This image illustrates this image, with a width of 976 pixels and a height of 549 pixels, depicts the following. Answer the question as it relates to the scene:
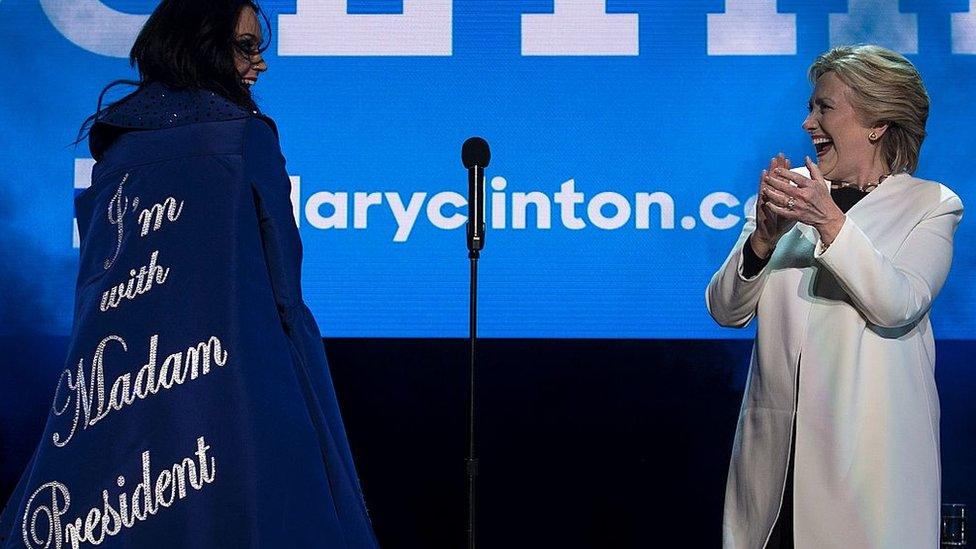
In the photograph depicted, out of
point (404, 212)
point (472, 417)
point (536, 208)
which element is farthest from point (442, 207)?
point (472, 417)

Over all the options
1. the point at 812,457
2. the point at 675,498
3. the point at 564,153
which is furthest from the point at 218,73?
the point at 675,498

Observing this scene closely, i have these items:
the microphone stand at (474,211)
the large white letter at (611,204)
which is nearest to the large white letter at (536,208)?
the large white letter at (611,204)

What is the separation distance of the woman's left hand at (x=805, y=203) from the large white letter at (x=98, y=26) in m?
2.17

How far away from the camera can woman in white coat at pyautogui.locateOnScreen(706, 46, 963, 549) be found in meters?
2.01

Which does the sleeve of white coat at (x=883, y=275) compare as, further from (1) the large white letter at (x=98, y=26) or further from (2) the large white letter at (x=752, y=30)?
(1) the large white letter at (x=98, y=26)

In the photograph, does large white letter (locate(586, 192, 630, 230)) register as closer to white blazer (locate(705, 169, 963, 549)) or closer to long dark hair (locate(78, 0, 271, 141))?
white blazer (locate(705, 169, 963, 549))

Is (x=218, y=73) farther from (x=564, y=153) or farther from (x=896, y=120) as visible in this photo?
(x=564, y=153)

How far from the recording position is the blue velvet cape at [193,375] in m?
1.70

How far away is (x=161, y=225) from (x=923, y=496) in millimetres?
1353

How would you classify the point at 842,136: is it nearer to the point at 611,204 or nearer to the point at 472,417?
the point at 472,417

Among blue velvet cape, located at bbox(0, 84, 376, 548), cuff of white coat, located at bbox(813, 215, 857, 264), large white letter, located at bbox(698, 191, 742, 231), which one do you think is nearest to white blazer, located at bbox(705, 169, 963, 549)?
cuff of white coat, located at bbox(813, 215, 857, 264)

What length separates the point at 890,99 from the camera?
7.23 ft

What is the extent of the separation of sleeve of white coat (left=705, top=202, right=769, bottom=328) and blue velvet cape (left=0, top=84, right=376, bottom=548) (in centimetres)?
81

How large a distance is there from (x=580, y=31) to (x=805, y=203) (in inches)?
60.8
